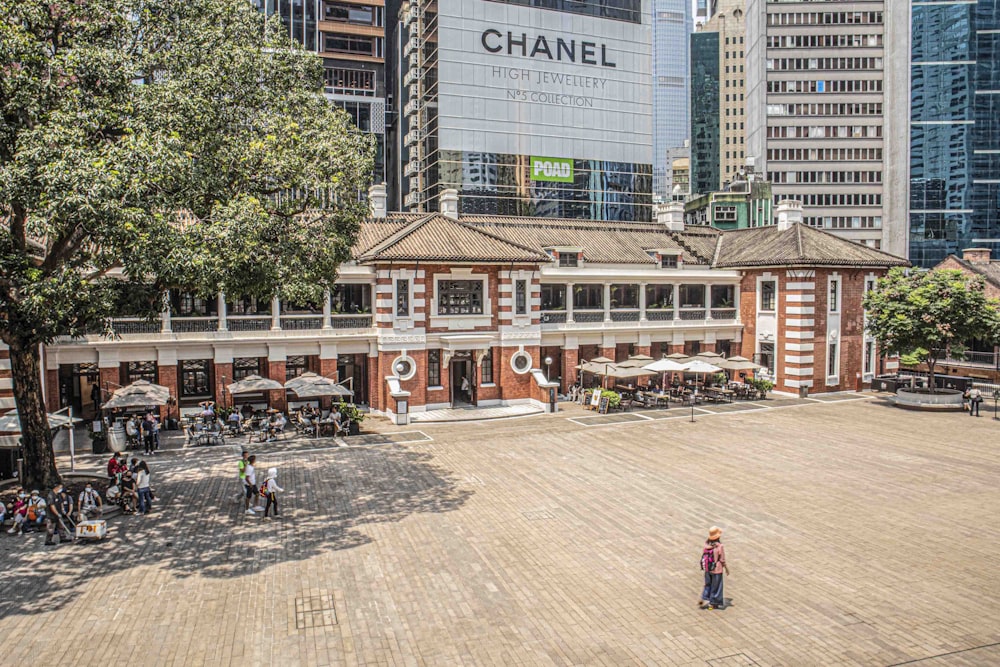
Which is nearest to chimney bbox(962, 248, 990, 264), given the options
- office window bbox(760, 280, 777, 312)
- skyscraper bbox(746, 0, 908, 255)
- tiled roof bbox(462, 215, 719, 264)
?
tiled roof bbox(462, 215, 719, 264)

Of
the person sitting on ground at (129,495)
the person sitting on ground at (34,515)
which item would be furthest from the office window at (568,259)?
the person sitting on ground at (34,515)

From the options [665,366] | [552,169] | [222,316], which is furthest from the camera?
[552,169]

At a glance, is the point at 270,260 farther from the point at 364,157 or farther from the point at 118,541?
the point at 118,541

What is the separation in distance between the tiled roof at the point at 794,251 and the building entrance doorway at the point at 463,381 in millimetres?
18156

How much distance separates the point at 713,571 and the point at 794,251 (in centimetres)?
3160

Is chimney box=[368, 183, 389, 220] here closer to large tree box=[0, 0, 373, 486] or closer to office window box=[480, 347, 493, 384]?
office window box=[480, 347, 493, 384]

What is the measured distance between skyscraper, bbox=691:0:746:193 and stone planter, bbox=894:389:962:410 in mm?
128330

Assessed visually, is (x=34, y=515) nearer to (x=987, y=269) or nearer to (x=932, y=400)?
(x=932, y=400)

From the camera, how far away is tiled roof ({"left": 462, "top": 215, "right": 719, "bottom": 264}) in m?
42.8

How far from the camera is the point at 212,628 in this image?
1305 centimetres

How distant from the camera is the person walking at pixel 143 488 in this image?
64.6ft

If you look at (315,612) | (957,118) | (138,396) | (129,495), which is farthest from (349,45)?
(315,612)

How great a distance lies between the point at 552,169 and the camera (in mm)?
80500

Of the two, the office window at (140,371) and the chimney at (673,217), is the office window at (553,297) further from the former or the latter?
the office window at (140,371)
